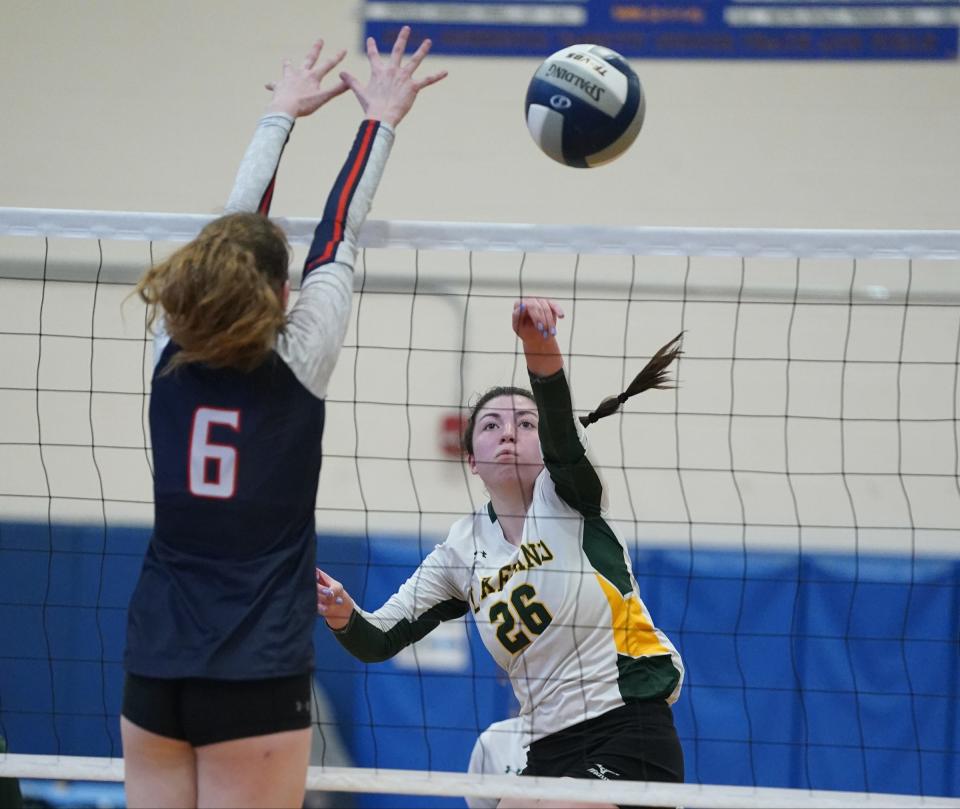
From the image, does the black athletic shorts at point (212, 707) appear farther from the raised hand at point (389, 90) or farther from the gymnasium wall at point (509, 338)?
the gymnasium wall at point (509, 338)

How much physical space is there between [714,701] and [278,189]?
3551mm

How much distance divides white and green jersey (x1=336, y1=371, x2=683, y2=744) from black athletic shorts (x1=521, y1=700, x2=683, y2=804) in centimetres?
3

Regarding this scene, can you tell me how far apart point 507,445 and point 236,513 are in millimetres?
1330

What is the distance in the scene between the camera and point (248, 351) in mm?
2381

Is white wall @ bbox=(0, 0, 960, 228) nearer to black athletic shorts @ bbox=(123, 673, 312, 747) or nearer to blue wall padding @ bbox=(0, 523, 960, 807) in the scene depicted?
blue wall padding @ bbox=(0, 523, 960, 807)

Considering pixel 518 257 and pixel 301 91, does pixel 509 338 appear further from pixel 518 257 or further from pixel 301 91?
pixel 301 91

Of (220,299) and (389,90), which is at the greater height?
(389,90)

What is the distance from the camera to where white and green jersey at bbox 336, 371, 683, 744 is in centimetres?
337

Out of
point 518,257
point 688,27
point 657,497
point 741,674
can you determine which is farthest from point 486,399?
point 688,27

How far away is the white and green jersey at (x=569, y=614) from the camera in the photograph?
3369mm

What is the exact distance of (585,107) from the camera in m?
3.36

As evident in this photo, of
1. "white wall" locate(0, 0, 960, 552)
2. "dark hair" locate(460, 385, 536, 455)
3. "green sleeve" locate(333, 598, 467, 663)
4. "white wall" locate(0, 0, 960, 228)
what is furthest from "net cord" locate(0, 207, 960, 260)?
"white wall" locate(0, 0, 960, 228)

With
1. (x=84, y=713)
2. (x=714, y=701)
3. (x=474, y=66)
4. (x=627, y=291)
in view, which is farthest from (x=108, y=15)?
(x=714, y=701)

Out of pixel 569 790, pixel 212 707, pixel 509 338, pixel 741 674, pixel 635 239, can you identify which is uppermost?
pixel 635 239
